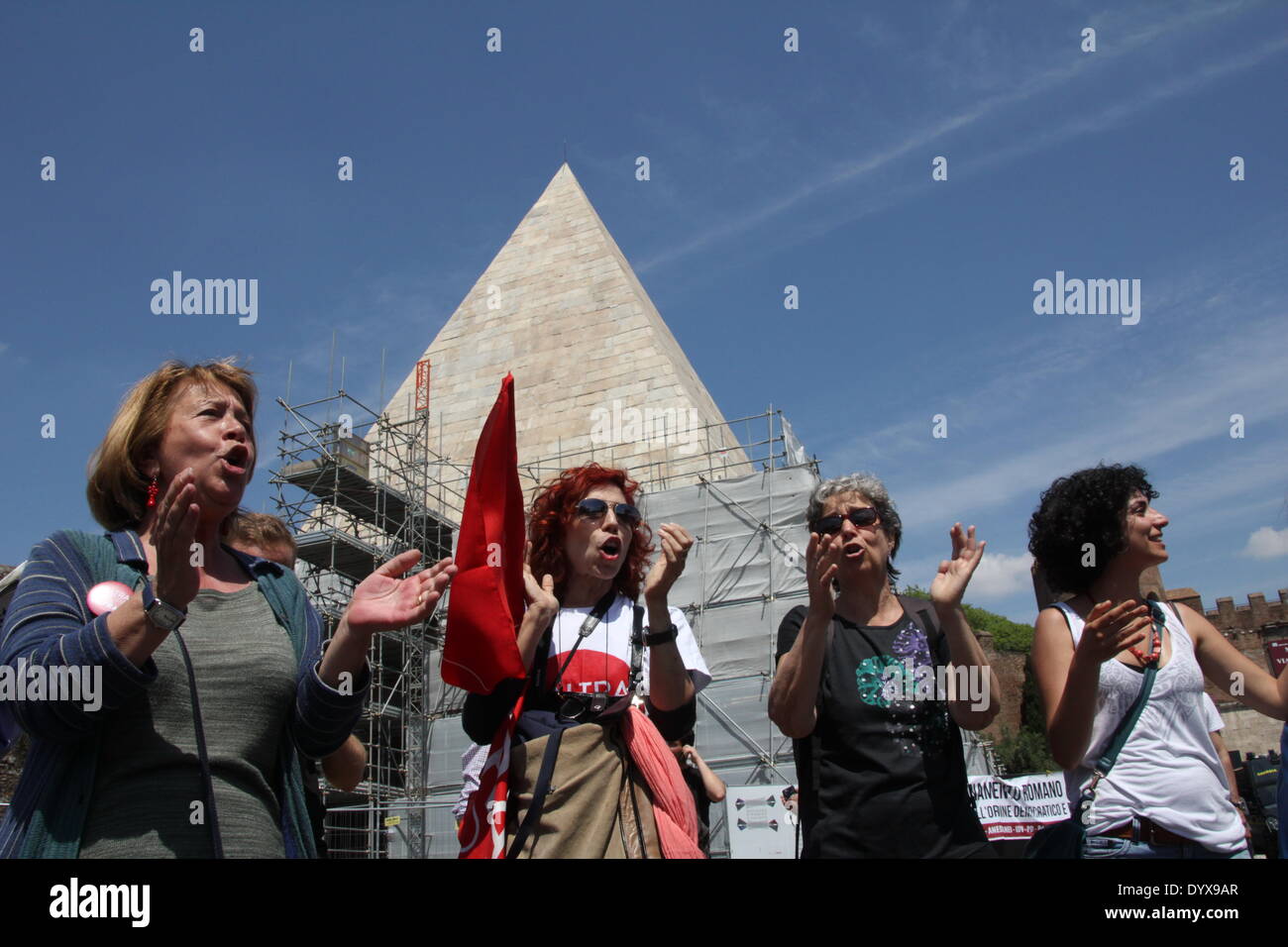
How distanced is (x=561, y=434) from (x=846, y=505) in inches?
856

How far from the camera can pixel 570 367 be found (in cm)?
2622

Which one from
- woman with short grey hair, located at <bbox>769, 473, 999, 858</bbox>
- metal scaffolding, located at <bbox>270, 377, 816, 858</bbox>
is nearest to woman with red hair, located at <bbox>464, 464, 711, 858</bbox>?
woman with short grey hair, located at <bbox>769, 473, 999, 858</bbox>

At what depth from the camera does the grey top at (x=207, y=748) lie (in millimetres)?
1727

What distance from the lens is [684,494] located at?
57.6ft

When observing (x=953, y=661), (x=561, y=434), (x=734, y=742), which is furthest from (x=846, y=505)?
(x=561, y=434)

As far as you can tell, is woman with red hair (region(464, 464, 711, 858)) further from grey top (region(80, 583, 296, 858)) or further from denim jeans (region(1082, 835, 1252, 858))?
denim jeans (region(1082, 835, 1252, 858))

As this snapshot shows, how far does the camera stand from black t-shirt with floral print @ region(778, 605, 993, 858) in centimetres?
244

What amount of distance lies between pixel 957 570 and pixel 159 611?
74.4 inches

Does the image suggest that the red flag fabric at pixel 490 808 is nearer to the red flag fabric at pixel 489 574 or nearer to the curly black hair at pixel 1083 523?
the red flag fabric at pixel 489 574
